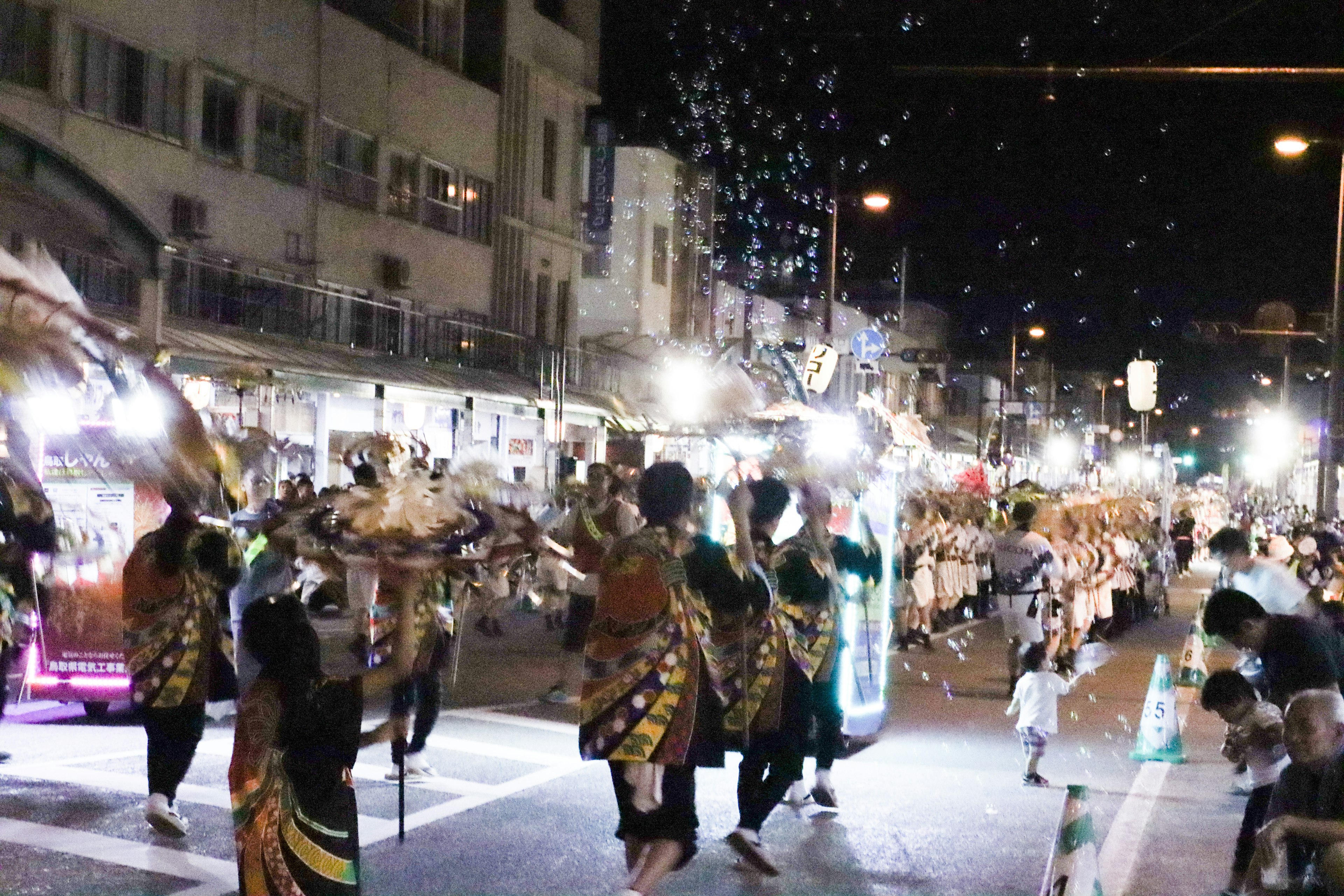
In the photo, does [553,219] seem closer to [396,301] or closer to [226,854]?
[396,301]

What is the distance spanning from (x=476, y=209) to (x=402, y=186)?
117 inches

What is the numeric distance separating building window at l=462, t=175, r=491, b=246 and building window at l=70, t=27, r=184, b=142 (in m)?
8.66

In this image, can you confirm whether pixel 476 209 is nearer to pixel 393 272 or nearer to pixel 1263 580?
pixel 393 272

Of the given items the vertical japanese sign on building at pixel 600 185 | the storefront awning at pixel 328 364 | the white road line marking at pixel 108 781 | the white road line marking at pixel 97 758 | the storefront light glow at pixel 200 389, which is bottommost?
the white road line marking at pixel 97 758

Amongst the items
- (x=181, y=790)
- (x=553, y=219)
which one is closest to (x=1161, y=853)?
(x=181, y=790)

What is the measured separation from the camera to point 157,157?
71.9ft

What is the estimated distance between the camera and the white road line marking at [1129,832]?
7695 mm

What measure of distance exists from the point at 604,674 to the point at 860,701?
215 inches

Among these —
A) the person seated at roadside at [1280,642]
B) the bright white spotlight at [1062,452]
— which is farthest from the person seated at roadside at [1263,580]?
the bright white spotlight at [1062,452]

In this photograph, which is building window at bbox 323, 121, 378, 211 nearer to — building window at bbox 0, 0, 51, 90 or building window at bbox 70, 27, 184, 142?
building window at bbox 70, 27, 184, 142

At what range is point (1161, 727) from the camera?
11359mm

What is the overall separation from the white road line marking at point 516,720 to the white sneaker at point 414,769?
81.7 inches

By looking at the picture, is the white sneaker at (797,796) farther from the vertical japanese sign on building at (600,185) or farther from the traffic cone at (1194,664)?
the vertical japanese sign on building at (600,185)

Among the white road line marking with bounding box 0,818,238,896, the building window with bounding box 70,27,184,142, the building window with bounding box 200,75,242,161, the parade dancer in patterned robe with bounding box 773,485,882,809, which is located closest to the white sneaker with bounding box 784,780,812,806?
the parade dancer in patterned robe with bounding box 773,485,882,809
